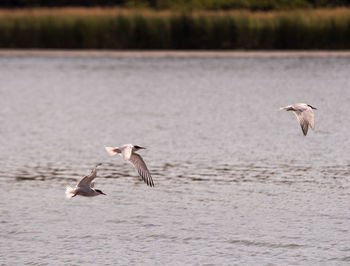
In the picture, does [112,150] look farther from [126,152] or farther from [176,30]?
[176,30]

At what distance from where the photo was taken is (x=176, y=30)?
5284cm

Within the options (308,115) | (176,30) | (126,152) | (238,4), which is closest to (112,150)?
(126,152)

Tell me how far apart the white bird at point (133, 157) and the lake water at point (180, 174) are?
3.61ft

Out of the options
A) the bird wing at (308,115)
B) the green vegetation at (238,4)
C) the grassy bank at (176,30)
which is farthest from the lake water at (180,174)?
the green vegetation at (238,4)

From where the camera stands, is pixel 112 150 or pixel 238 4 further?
pixel 238 4

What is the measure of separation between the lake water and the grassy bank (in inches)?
357

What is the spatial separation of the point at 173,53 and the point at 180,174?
33.3m

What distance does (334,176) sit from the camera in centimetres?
2006

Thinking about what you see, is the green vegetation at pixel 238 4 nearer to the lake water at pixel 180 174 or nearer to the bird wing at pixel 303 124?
the lake water at pixel 180 174

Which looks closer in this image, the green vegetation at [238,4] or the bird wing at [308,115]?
the bird wing at [308,115]

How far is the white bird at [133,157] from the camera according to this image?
46.2 feet

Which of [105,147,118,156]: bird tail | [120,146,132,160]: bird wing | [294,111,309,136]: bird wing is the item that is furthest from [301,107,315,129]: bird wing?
[105,147,118,156]: bird tail

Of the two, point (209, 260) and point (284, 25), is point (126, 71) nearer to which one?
point (284, 25)

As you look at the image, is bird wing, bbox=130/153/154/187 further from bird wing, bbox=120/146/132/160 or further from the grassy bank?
the grassy bank
